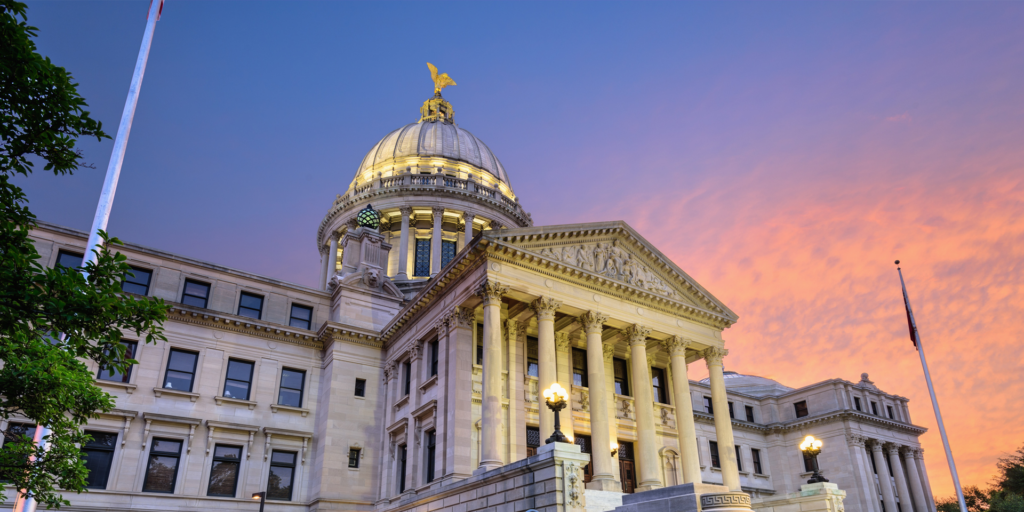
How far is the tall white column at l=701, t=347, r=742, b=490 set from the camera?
3319 cm

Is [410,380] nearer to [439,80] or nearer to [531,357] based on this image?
[531,357]

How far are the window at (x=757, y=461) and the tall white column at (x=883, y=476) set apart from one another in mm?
10442

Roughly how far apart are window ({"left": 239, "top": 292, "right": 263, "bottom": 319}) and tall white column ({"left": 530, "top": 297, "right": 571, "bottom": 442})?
1655 centimetres

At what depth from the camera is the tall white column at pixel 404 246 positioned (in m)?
58.0

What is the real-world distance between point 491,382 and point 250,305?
1708 centimetres

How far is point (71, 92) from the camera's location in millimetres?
12625

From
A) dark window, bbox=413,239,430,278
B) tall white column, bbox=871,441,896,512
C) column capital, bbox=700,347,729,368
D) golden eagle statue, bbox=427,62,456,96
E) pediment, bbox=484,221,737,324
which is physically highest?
golden eagle statue, bbox=427,62,456,96

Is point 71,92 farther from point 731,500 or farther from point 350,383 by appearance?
point 350,383

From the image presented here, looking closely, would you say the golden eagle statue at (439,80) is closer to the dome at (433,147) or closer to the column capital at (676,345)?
the dome at (433,147)

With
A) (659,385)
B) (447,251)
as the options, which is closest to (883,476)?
(659,385)

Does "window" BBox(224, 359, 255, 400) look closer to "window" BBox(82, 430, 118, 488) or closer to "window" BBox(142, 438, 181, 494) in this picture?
"window" BBox(142, 438, 181, 494)


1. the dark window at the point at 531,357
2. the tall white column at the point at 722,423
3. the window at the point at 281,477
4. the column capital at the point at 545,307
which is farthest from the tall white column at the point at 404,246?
the tall white column at the point at 722,423

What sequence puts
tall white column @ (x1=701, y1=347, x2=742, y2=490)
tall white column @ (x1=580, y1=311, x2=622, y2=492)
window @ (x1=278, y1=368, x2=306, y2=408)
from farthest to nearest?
1. window @ (x1=278, y1=368, x2=306, y2=408)
2. tall white column @ (x1=701, y1=347, x2=742, y2=490)
3. tall white column @ (x1=580, y1=311, x2=622, y2=492)

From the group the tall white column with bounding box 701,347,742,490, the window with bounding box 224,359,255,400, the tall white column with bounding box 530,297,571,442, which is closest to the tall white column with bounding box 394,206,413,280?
the window with bounding box 224,359,255,400
